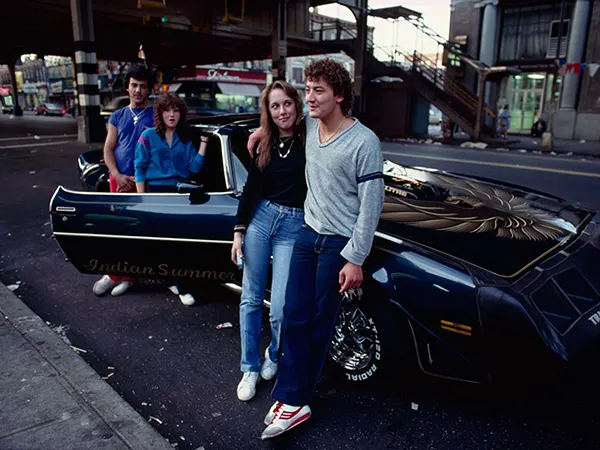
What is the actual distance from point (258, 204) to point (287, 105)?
572 mm

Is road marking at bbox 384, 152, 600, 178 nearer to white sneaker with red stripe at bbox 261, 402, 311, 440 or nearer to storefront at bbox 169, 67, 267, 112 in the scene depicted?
white sneaker with red stripe at bbox 261, 402, 311, 440

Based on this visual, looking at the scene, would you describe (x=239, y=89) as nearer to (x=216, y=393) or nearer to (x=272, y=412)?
(x=216, y=393)

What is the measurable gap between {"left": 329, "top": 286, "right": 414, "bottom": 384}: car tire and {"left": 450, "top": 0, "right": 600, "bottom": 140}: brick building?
77.9 feet

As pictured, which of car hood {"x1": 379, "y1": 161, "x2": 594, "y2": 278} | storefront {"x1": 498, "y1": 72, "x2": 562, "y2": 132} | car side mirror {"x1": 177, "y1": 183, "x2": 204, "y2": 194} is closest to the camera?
car hood {"x1": 379, "y1": 161, "x2": 594, "y2": 278}

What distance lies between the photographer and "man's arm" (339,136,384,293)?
216cm

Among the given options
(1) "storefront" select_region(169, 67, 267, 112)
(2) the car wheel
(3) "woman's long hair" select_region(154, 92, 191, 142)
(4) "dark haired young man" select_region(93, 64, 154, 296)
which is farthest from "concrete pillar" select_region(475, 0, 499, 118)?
(2) the car wheel

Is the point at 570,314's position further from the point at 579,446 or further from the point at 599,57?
the point at 599,57

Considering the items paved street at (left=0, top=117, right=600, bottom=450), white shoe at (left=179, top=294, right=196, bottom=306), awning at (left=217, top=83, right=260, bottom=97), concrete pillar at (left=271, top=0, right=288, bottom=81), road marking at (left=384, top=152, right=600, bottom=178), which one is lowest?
paved street at (left=0, top=117, right=600, bottom=450)

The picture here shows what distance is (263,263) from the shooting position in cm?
277

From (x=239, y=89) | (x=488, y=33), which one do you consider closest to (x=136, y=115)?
(x=488, y=33)

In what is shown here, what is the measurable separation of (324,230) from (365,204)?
0.91 ft

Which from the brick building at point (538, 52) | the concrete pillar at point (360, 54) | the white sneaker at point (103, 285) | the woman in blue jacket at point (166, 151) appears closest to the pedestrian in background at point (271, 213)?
the woman in blue jacket at point (166, 151)

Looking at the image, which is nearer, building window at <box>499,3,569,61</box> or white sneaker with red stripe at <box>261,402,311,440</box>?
white sneaker with red stripe at <box>261,402,311,440</box>

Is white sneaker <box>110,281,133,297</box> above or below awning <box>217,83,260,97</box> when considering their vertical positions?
below
